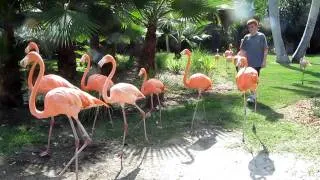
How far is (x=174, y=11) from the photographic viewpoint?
9.66m

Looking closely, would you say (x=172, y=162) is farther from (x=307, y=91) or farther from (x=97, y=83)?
(x=307, y=91)

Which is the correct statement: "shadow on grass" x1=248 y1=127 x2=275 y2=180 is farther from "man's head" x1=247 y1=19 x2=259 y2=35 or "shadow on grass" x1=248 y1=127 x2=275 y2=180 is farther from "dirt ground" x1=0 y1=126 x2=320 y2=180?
"man's head" x1=247 y1=19 x2=259 y2=35

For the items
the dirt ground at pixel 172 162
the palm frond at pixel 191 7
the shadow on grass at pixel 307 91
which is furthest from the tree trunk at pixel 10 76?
the shadow on grass at pixel 307 91

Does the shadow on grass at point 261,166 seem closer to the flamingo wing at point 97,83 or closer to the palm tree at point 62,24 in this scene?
the flamingo wing at point 97,83

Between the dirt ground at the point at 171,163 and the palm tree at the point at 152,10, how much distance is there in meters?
3.12

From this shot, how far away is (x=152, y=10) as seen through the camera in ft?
33.2

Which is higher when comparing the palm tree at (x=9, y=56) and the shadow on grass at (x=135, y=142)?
the palm tree at (x=9, y=56)

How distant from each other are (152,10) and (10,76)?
320 cm

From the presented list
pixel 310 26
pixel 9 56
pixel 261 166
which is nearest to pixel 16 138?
pixel 9 56

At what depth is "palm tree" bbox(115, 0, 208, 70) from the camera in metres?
9.34

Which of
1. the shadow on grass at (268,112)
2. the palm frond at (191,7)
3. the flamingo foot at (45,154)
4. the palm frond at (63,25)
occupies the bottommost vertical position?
the flamingo foot at (45,154)

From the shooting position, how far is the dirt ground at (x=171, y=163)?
5910 mm

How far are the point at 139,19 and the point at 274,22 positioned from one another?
1074cm

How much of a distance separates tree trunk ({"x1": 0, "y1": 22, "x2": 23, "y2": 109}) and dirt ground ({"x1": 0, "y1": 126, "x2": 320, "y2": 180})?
2626 mm
